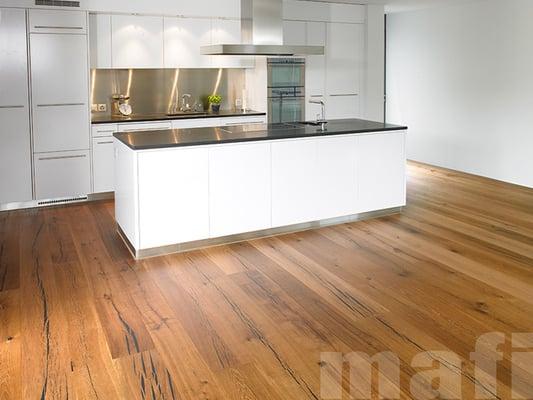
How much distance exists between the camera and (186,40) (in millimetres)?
6871

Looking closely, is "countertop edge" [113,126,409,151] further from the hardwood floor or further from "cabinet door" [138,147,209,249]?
the hardwood floor

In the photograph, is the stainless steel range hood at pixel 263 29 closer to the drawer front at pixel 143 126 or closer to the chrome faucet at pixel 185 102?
the drawer front at pixel 143 126

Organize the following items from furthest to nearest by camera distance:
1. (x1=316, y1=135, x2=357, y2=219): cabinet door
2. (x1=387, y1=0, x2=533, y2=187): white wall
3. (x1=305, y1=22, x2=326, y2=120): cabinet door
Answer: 1. (x1=305, y1=22, x2=326, y2=120): cabinet door
2. (x1=387, y1=0, x2=533, y2=187): white wall
3. (x1=316, y1=135, x2=357, y2=219): cabinet door

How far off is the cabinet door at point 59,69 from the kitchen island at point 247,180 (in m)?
1.51

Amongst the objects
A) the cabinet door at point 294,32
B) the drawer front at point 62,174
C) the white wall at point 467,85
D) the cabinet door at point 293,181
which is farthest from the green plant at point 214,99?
the white wall at point 467,85

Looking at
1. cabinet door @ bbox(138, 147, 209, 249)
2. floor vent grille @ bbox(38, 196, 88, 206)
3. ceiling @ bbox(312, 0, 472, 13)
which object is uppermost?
ceiling @ bbox(312, 0, 472, 13)

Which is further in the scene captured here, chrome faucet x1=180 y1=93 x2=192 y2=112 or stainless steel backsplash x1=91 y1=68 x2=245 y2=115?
chrome faucet x1=180 y1=93 x2=192 y2=112

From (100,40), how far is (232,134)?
2485 mm

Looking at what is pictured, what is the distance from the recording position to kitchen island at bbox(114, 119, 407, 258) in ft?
14.8

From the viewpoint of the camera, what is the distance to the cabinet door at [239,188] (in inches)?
185

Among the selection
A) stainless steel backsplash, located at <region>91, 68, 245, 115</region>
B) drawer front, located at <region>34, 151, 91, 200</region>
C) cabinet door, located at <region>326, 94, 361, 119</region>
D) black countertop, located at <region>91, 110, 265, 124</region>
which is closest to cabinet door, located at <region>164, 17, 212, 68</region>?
stainless steel backsplash, located at <region>91, 68, 245, 115</region>

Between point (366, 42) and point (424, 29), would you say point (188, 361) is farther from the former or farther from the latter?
point (424, 29)

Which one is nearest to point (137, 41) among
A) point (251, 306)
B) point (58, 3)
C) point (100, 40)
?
point (100, 40)

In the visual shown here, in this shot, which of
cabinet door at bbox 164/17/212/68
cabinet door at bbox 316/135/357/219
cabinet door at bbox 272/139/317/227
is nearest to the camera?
cabinet door at bbox 272/139/317/227
